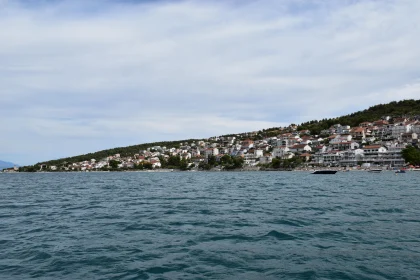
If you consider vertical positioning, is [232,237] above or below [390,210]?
above

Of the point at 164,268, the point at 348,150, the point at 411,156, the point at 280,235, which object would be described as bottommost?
the point at 280,235

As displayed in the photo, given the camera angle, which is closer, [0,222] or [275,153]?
[0,222]

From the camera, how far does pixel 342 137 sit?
17012cm

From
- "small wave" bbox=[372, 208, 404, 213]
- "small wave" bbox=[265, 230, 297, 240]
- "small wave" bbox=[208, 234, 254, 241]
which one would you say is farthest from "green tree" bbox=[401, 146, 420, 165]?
"small wave" bbox=[208, 234, 254, 241]

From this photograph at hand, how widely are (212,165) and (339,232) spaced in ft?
541

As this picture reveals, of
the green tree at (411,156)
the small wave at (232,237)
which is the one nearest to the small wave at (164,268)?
the small wave at (232,237)

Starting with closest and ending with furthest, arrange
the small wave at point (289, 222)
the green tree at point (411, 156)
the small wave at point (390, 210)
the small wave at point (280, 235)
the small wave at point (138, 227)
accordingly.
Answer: the small wave at point (280, 235) → the small wave at point (138, 227) → the small wave at point (289, 222) → the small wave at point (390, 210) → the green tree at point (411, 156)

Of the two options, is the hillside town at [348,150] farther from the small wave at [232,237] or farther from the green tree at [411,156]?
the small wave at [232,237]

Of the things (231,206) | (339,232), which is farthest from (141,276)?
(231,206)

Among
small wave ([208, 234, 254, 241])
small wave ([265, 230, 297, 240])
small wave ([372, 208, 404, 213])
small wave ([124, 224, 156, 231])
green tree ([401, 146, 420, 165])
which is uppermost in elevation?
green tree ([401, 146, 420, 165])

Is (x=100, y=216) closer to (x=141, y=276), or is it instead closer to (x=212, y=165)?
(x=141, y=276)

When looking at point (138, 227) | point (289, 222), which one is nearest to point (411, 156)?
point (289, 222)

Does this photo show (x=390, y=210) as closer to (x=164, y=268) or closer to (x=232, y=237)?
(x=232, y=237)

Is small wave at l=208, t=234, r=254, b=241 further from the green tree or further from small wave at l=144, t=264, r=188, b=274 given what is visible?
the green tree
